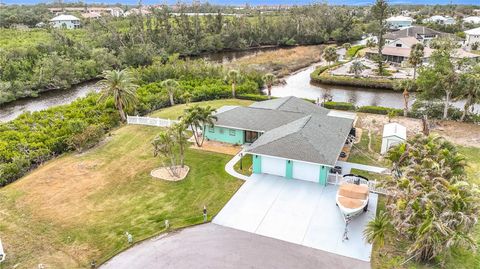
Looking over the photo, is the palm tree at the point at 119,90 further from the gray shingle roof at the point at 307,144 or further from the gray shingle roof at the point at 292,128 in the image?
the gray shingle roof at the point at 307,144

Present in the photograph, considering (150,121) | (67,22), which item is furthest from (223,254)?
(67,22)

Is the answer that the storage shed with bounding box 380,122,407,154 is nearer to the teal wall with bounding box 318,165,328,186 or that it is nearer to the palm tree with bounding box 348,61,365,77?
the teal wall with bounding box 318,165,328,186

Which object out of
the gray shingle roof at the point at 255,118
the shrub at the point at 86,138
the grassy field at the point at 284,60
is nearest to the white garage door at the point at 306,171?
the gray shingle roof at the point at 255,118

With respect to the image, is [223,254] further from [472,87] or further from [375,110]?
[472,87]

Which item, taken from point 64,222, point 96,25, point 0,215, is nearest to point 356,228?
point 64,222

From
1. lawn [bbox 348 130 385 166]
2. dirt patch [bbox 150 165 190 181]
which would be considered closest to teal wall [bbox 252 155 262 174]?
dirt patch [bbox 150 165 190 181]

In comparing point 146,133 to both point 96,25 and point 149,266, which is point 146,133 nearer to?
point 149,266
